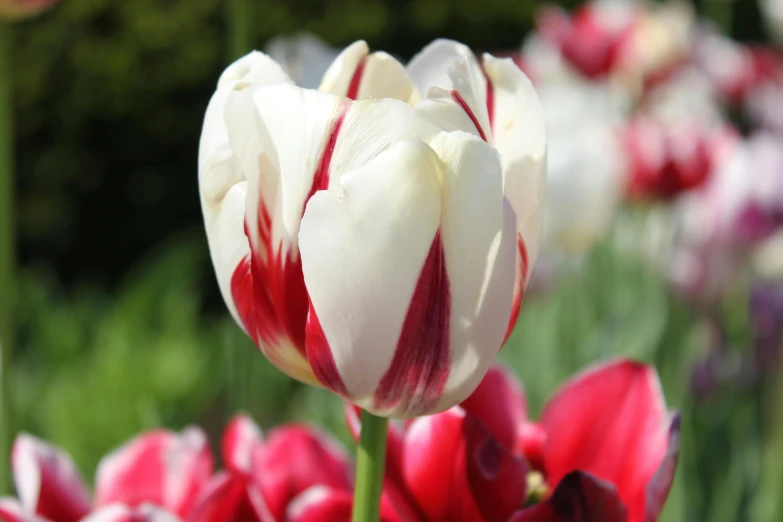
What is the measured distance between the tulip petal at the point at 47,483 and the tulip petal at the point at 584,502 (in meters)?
0.24

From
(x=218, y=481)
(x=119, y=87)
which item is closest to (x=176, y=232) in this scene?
(x=119, y=87)

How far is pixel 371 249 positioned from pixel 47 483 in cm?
24

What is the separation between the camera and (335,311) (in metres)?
0.32

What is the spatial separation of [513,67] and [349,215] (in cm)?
11

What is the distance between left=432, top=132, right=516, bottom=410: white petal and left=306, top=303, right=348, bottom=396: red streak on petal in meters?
0.04

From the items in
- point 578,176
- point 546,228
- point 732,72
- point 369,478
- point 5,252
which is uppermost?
point 369,478

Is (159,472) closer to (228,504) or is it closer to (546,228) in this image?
(228,504)

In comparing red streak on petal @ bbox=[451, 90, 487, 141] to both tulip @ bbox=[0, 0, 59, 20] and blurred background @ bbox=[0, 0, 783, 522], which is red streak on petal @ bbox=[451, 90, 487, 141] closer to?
blurred background @ bbox=[0, 0, 783, 522]

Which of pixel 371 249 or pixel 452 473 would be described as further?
pixel 452 473

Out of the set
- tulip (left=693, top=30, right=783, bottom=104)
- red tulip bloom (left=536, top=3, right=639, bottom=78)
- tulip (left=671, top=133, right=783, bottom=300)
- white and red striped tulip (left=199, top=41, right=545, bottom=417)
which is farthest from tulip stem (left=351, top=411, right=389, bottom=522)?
tulip (left=693, top=30, right=783, bottom=104)

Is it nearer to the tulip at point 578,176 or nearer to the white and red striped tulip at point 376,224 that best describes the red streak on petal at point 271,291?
the white and red striped tulip at point 376,224

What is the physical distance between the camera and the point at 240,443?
19.3 inches

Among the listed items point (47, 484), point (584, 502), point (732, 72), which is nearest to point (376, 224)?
point (584, 502)

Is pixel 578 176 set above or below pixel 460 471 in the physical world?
below
